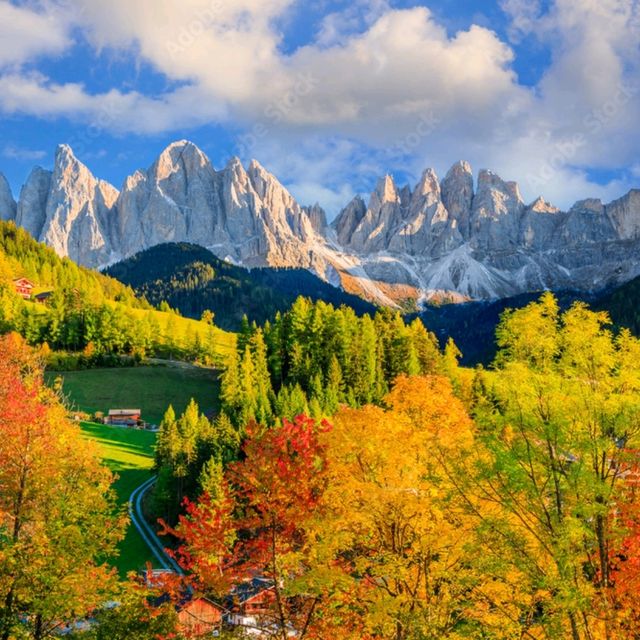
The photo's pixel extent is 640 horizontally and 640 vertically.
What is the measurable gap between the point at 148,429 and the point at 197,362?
35.6 m

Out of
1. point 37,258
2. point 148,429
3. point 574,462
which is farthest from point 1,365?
point 37,258

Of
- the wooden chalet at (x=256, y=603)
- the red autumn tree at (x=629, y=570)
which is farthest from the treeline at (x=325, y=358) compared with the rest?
the red autumn tree at (x=629, y=570)

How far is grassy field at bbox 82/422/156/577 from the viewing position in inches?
2014

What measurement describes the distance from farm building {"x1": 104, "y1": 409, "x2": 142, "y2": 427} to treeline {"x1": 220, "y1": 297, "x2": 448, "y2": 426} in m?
17.8

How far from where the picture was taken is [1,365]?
117ft

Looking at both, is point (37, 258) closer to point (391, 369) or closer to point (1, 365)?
point (391, 369)

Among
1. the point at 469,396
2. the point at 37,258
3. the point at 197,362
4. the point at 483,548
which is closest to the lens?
the point at 483,548

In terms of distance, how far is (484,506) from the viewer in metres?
18.5

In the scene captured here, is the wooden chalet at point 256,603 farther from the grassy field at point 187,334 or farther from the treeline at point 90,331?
the grassy field at point 187,334

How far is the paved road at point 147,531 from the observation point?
4984 cm

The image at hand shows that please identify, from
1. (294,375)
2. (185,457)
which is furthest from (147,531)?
(294,375)

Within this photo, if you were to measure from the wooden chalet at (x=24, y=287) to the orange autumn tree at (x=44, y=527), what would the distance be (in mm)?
130263

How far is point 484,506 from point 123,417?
83718mm

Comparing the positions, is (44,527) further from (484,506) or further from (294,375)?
(294,375)
